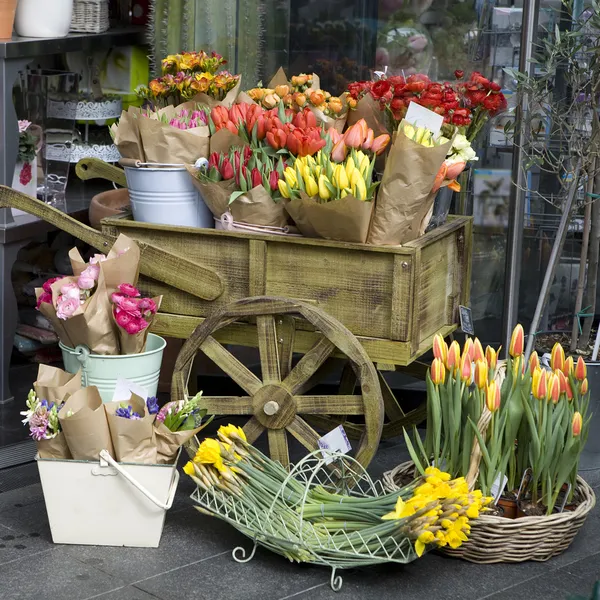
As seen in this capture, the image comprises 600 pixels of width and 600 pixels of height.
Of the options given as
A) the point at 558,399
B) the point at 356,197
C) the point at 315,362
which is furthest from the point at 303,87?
the point at 558,399

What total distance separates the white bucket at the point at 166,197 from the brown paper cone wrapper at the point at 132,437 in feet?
2.30

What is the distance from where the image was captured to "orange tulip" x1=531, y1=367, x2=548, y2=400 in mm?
3051

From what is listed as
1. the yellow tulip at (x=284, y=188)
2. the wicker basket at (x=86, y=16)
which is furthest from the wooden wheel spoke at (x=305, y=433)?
the wicker basket at (x=86, y=16)

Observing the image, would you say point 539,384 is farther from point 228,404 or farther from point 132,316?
point 132,316

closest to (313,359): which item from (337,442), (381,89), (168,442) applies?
(337,442)

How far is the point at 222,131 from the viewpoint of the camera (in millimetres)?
3451

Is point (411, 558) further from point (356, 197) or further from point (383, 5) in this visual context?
point (383, 5)

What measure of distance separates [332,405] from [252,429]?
28 cm

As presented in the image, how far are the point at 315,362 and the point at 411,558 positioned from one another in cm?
67

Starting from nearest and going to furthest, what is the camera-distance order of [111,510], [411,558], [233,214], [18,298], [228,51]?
[411,558] < [111,510] < [233,214] < [228,51] < [18,298]

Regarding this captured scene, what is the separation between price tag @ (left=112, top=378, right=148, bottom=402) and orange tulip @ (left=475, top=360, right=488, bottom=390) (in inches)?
37.1

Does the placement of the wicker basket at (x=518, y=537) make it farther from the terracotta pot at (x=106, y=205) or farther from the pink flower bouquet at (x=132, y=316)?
the terracotta pot at (x=106, y=205)

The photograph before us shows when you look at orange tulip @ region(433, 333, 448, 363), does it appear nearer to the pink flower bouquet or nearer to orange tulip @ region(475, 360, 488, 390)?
orange tulip @ region(475, 360, 488, 390)

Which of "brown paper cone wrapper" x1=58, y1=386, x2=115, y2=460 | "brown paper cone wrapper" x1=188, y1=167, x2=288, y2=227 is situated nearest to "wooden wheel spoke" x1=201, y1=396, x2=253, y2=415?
"brown paper cone wrapper" x1=58, y1=386, x2=115, y2=460
